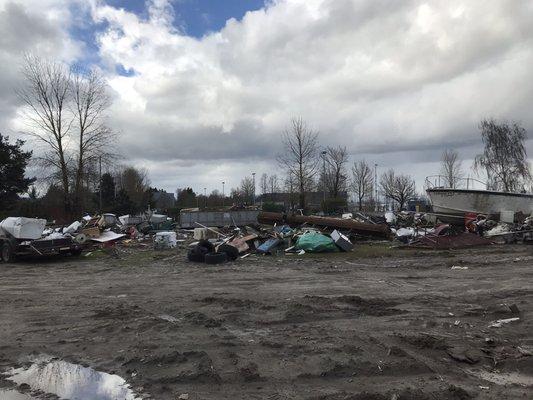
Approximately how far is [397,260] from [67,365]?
1394 cm

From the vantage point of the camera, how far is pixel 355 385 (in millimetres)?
5500

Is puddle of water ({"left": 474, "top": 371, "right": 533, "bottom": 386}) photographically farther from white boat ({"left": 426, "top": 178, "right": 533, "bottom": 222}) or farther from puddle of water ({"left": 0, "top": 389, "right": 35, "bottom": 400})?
white boat ({"left": 426, "top": 178, "right": 533, "bottom": 222})

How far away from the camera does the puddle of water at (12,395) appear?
549 centimetres

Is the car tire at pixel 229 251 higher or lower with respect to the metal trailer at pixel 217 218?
lower

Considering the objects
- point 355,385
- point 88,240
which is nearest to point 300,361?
point 355,385

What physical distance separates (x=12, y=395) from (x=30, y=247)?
16873mm

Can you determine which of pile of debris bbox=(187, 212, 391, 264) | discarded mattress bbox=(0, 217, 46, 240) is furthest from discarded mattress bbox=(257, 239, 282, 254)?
discarded mattress bbox=(0, 217, 46, 240)

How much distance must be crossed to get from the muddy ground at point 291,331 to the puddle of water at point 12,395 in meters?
0.38

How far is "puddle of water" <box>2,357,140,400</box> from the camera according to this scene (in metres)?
5.57

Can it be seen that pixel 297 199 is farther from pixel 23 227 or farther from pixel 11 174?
pixel 23 227

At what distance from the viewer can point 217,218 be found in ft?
123

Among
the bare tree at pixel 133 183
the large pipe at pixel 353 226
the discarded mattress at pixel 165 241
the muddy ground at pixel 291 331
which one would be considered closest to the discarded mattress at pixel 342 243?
the large pipe at pixel 353 226

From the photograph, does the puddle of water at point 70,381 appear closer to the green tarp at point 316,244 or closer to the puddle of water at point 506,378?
the puddle of water at point 506,378

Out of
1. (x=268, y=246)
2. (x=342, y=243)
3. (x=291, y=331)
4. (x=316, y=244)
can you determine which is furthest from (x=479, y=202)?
(x=291, y=331)
